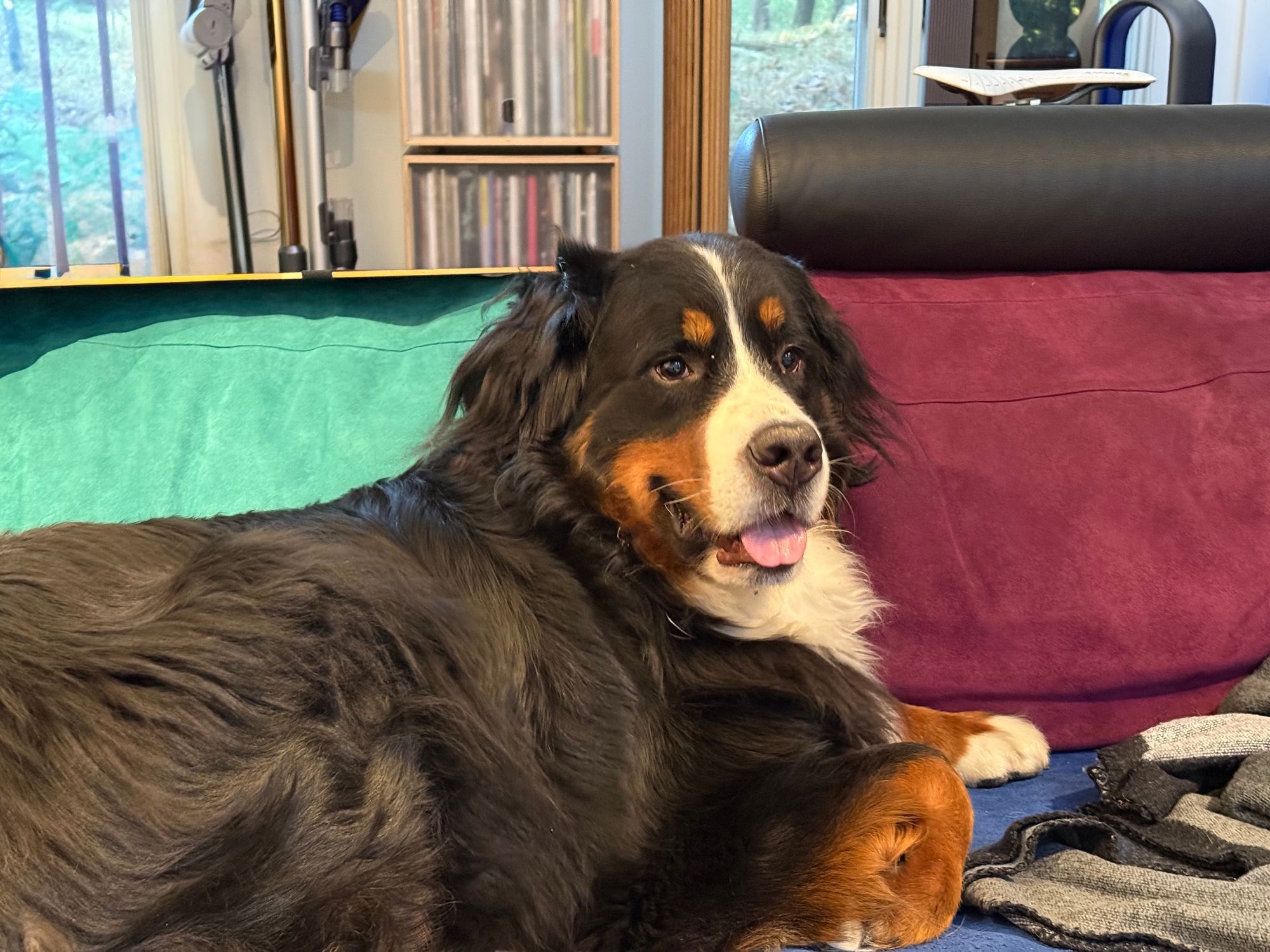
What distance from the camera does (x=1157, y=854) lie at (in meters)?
1.48

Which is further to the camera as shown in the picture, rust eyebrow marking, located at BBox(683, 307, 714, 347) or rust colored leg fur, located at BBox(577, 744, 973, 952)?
rust eyebrow marking, located at BBox(683, 307, 714, 347)

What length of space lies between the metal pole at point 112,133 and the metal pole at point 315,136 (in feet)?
2.34

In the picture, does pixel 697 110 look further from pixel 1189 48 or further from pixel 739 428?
pixel 739 428

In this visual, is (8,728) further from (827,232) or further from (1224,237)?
(1224,237)

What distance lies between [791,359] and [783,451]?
1.00ft

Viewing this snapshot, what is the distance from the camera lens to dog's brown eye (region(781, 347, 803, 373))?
5.69 ft

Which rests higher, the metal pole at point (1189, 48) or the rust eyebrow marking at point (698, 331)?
the metal pole at point (1189, 48)

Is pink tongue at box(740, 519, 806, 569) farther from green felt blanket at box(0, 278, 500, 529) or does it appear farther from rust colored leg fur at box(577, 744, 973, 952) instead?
green felt blanket at box(0, 278, 500, 529)

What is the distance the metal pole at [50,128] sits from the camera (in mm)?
3912

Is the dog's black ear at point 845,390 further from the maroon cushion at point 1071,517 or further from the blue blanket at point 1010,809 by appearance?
the blue blanket at point 1010,809

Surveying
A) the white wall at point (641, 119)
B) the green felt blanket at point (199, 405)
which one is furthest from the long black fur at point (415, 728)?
the white wall at point (641, 119)

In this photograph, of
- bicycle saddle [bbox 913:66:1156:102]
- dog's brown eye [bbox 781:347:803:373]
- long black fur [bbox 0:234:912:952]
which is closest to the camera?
long black fur [bbox 0:234:912:952]

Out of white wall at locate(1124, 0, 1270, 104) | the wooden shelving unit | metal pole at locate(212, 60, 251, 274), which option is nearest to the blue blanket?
the wooden shelving unit

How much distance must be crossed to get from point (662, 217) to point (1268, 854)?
3.15 meters
